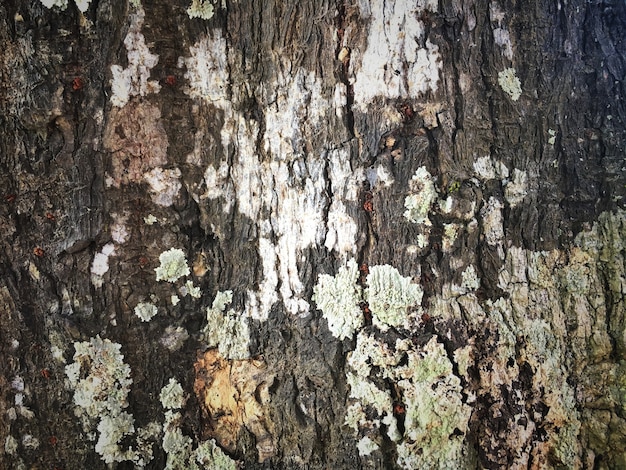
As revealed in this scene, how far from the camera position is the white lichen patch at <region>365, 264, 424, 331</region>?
1.34 meters

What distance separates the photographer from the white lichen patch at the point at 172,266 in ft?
4.56

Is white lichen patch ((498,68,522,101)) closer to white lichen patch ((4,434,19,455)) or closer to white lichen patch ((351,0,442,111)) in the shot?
white lichen patch ((351,0,442,111))

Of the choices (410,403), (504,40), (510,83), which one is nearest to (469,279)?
(410,403)

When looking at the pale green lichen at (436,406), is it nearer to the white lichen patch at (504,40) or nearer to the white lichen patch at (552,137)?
the white lichen patch at (552,137)

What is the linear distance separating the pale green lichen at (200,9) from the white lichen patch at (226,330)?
0.76 meters

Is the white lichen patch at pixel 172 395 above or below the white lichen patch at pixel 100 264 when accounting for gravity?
below

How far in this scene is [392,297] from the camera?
4.40ft

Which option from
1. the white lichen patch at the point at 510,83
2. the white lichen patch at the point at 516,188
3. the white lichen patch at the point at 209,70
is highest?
the white lichen patch at the point at 209,70

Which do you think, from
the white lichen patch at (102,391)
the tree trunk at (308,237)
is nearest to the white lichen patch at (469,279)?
the tree trunk at (308,237)

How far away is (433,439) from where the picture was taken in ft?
4.37

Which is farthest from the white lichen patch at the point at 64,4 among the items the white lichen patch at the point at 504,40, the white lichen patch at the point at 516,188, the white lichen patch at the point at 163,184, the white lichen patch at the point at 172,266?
the white lichen patch at the point at 516,188

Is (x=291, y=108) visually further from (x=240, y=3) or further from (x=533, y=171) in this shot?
(x=533, y=171)

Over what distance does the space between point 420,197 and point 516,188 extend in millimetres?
267

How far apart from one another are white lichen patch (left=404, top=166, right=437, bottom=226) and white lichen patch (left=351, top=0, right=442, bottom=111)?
218 mm
